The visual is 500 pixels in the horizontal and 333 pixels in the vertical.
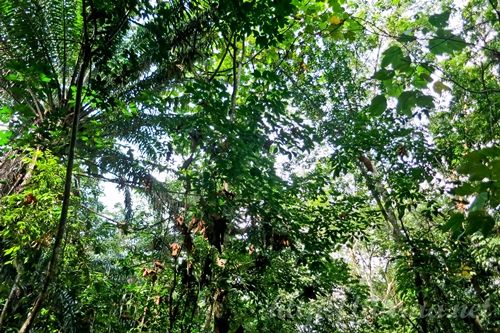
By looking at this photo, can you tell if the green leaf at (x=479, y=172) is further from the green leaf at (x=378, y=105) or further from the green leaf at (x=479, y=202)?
the green leaf at (x=378, y=105)

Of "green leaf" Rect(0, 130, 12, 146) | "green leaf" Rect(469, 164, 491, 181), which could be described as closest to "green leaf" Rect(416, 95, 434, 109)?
"green leaf" Rect(469, 164, 491, 181)

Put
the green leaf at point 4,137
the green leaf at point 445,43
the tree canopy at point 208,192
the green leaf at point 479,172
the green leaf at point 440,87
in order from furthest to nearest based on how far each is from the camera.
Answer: the green leaf at point 4,137
the tree canopy at point 208,192
the green leaf at point 440,87
the green leaf at point 445,43
the green leaf at point 479,172

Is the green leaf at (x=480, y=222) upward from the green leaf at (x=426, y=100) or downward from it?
downward

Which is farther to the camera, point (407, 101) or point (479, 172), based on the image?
point (407, 101)

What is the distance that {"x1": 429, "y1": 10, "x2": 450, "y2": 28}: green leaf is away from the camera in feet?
3.27

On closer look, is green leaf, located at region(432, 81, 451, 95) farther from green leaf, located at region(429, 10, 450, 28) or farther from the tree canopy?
the tree canopy

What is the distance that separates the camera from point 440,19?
3.27 ft

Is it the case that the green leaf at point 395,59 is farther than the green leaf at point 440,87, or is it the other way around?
the green leaf at point 440,87

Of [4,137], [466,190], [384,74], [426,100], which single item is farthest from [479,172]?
[4,137]

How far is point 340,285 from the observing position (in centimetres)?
493

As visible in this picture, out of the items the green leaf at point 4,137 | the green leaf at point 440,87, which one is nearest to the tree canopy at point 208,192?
the green leaf at point 4,137

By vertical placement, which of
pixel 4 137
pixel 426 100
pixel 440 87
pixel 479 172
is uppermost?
pixel 4 137

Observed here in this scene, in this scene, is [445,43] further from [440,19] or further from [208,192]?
[208,192]

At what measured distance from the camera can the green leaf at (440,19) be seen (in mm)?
997
